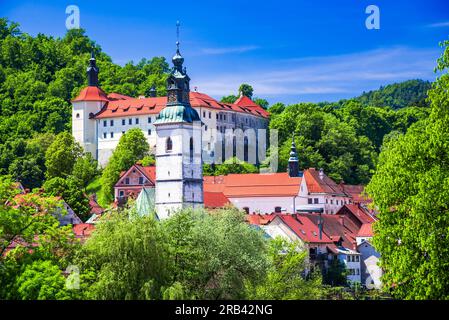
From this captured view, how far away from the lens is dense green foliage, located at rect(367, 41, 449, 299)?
27188 mm

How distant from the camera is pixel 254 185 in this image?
105 meters

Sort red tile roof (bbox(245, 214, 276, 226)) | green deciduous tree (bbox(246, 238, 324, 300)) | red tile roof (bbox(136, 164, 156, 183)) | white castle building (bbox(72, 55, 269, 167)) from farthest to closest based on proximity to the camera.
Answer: white castle building (bbox(72, 55, 269, 167)) → red tile roof (bbox(136, 164, 156, 183)) → red tile roof (bbox(245, 214, 276, 226)) → green deciduous tree (bbox(246, 238, 324, 300))

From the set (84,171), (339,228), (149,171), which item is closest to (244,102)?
(84,171)

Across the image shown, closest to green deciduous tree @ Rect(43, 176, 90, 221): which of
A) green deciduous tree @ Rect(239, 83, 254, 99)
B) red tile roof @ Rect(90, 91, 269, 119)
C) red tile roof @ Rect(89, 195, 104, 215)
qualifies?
red tile roof @ Rect(89, 195, 104, 215)

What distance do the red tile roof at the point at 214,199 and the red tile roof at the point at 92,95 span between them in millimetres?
29807

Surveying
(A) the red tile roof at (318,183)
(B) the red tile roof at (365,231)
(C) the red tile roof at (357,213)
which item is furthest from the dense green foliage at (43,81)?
(B) the red tile roof at (365,231)

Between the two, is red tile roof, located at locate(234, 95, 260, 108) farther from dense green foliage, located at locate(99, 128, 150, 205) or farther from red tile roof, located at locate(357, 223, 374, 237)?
red tile roof, located at locate(357, 223, 374, 237)

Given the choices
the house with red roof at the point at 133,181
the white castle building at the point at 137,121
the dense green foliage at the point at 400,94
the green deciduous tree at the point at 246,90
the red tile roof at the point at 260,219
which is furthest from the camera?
the dense green foliage at the point at 400,94

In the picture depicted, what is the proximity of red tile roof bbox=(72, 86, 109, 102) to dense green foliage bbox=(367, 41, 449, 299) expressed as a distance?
92171mm

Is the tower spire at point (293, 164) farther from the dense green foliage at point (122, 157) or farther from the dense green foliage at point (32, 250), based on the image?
the dense green foliage at point (32, 250)

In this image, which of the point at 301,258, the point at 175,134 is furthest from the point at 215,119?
the point at 301,258

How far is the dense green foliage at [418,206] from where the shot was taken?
27188mm
